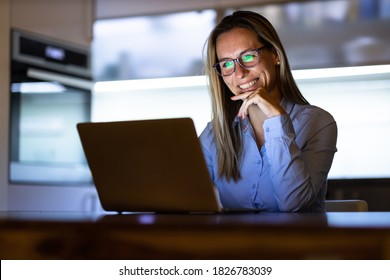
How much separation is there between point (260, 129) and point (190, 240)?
4.01 ft

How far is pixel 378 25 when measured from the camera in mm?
3266

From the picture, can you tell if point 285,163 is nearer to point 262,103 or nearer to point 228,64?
point 262,103

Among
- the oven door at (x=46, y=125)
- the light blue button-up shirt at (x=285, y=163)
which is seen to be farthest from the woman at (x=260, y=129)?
the oven door at (x=46, y=125)

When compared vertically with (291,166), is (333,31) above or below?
above

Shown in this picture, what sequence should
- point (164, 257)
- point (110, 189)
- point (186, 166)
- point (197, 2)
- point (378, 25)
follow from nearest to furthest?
point (164, 257), point (186, 166), point (110, 189), point (378, 25), point (197, 2)

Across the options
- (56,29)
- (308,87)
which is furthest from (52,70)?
(308,87)

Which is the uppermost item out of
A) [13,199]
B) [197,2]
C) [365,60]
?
[197,2]

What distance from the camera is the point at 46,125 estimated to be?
11.8ft

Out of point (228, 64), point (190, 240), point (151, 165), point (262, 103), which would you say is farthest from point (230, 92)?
point (190, 240)

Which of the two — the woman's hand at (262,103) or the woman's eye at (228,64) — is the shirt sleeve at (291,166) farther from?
the woman's eye at (228,64)

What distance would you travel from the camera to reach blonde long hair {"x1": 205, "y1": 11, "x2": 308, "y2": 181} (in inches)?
75.0

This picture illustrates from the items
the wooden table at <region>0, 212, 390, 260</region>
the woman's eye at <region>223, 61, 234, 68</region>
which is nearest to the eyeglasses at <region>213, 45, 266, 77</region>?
the woman's eye at <region>223, 61, 234, 68</region>

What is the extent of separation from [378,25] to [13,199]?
210 centimetres

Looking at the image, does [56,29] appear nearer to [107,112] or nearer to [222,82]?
[107,112]
